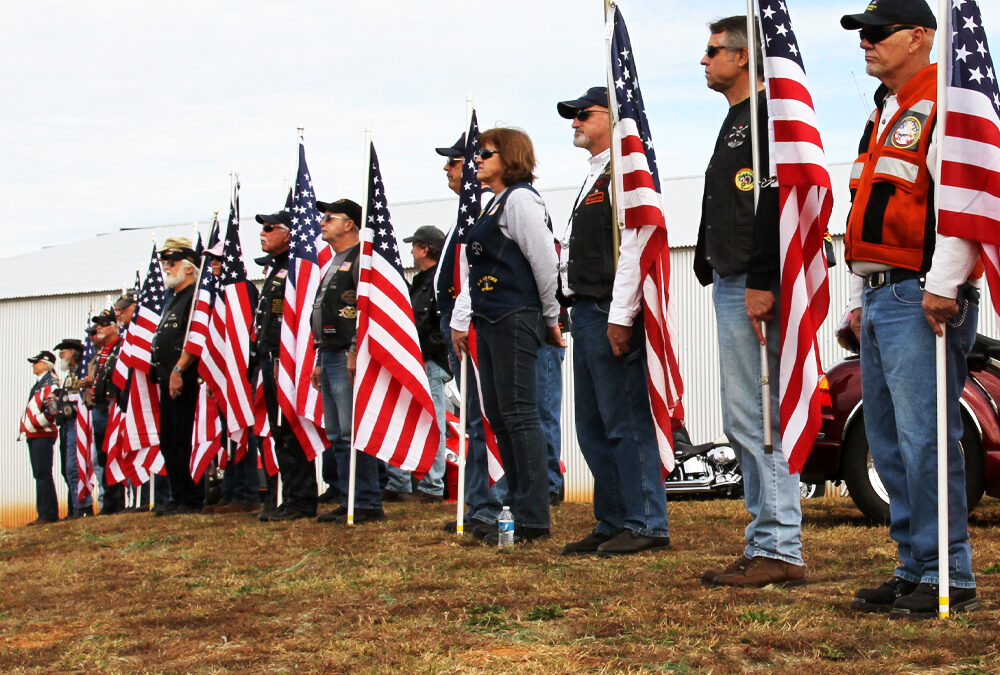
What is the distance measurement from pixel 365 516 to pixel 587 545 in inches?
110

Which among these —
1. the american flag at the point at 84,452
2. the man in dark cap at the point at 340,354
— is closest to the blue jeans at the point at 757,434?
the man in dark cap at the point at 340,354

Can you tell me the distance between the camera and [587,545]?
6.14 metres

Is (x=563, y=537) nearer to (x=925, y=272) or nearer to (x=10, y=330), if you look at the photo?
(x=925, y=272)

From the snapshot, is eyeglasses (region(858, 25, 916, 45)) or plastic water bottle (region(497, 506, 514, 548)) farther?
plastic water bottle (region(497, 506, 514, 548))

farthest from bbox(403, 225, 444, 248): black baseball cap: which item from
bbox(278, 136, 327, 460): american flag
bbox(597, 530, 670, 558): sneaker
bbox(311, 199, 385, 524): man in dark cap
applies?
bbox(597, 530, 670, 558): sneaker

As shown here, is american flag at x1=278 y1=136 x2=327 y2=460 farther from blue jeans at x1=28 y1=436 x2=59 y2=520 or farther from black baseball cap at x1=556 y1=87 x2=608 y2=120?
blue jeans at x1=28 y1=436 x2=59 y2=520

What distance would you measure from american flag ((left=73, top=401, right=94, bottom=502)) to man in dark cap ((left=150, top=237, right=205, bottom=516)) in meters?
4.38

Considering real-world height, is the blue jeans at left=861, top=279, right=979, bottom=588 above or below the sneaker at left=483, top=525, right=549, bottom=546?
above

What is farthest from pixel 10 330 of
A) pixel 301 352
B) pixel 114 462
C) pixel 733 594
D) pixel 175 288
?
pixel 733 594

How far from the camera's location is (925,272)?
14.0 ft

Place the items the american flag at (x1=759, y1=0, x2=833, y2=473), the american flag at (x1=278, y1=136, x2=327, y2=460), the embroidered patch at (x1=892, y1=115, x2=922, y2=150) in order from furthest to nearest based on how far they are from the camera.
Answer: the american flag at (x1=278, y1=136, x2=327, y2=460), the american flag at (x1=759, y1=0, x2=833, y2=473), the embroidered patch at (x1=892, y1=115, x2=922, y2=150)

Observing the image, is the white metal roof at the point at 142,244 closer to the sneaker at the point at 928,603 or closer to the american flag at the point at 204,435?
the american flag at the point at 204,435

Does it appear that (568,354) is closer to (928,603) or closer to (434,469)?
(434,469)

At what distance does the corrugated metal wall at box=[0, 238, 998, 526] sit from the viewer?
17.3 meters
